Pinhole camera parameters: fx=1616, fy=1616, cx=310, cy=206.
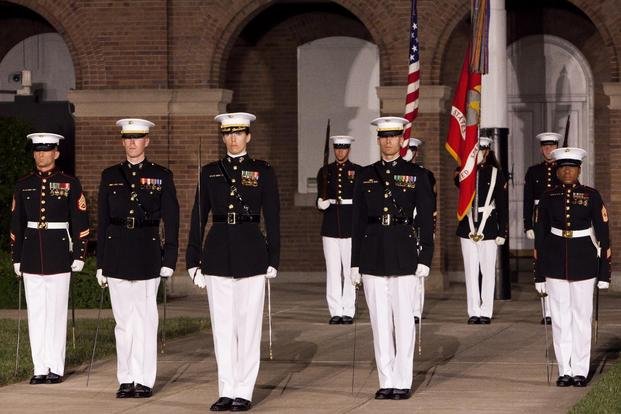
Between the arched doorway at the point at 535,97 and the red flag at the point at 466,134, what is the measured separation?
7658mm

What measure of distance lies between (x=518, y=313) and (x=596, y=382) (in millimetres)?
6364

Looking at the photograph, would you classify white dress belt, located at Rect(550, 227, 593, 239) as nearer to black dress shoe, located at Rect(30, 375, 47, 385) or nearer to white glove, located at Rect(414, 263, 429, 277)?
white glove, located at Rect(414, 263, 429, 277)

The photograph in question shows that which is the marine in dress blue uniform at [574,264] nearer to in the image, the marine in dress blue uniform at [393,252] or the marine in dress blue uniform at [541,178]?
the marine in dress blue uniform at [393,252]

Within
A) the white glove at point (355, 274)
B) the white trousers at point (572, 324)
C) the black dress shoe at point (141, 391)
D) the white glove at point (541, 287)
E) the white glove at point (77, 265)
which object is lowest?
the black dress shoe at point (141, 391)

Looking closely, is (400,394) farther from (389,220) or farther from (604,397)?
(604,397)

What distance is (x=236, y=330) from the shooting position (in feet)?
38.2

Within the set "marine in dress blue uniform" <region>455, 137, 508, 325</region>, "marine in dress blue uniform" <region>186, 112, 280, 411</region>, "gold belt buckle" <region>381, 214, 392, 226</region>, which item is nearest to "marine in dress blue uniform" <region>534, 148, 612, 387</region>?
"gold belt buckle" <region>381, 214, 392, 226</region>

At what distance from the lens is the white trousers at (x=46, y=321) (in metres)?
13.0

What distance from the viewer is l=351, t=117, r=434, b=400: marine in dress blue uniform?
1200 centimetres

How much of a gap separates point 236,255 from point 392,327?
4.49 ft

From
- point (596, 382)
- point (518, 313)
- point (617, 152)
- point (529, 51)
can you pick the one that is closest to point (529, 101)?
point (529, 51)

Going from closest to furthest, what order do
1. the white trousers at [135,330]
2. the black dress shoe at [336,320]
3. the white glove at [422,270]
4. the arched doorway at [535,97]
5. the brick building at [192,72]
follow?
1. the white glove at [422,270]
2. the white trousers at [135,330]
3. the black dress shoe at [336,320]
4. the brick building at [192,72]
5. the arched doorway at [535,97]

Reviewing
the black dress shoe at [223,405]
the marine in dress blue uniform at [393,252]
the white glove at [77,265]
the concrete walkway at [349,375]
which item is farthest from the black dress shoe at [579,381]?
the white glove at [77,265]

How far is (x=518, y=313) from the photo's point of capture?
1928cm
